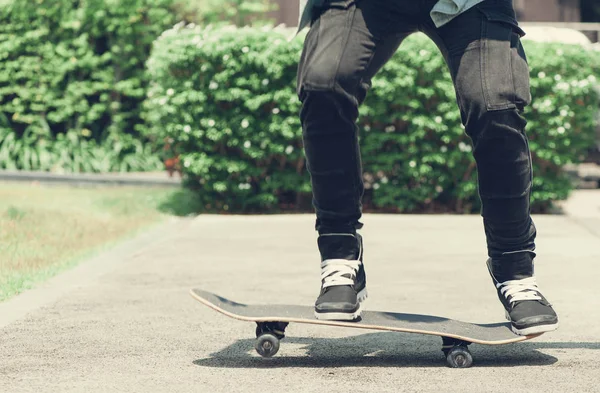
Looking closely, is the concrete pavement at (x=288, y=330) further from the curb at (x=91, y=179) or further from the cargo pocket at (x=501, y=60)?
the curb at (x=91, y=179)

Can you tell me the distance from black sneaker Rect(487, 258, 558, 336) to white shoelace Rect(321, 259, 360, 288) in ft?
1.60

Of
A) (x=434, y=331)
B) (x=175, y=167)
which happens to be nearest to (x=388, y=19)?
(x=434, y=331)

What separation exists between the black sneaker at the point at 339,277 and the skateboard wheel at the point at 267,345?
0.18 metres

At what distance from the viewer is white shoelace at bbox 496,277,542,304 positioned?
3.85 metres

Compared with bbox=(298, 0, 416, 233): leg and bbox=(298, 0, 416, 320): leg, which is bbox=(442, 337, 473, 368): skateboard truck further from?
bbox=(298, 0, 416, 233): leg

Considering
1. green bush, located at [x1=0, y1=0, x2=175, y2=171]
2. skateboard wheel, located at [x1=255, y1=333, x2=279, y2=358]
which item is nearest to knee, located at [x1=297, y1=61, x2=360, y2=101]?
skateboard wheel, located at [x1=255, y1=333, x2=279, y2=358]

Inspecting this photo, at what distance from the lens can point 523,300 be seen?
3846 mm

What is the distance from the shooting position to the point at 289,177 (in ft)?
33.3

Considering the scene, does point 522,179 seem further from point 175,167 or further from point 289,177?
point 175,167

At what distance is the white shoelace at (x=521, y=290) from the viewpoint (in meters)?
3.85

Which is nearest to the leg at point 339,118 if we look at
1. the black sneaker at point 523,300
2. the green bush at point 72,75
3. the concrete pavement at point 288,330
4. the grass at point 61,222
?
the concrete pavement at point 288,330

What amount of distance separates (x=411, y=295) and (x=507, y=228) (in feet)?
6.23

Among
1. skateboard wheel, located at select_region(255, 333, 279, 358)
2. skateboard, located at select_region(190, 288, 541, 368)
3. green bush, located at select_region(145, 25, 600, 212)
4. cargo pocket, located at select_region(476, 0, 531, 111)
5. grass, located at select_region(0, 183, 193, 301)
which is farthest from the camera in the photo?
green bush, located at select_region(145, 25, 600, 212)

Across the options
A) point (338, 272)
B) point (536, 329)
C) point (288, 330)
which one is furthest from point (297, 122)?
point (536, 329)
